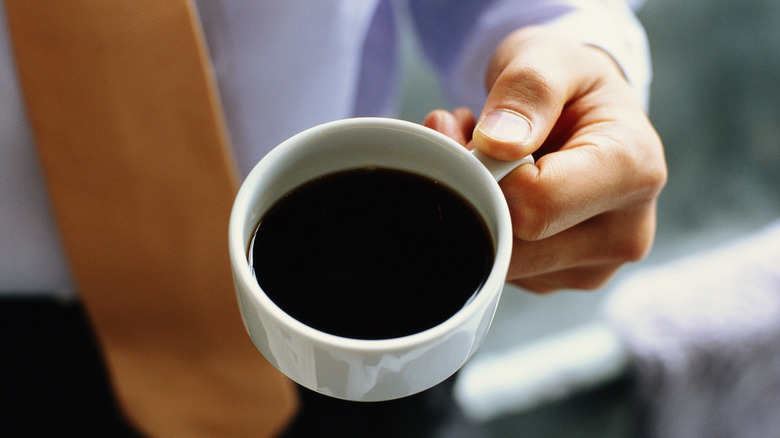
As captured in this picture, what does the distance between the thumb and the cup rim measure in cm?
2

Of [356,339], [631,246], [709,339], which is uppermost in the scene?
[356,339]

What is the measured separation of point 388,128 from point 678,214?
1.19 meters

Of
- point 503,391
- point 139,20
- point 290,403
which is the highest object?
point 139,20

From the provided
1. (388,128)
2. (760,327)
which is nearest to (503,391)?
(760,327)

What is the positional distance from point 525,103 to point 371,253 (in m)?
0.16

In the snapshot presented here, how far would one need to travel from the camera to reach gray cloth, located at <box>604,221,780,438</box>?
1.05 m

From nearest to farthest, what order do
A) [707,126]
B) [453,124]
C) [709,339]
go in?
[453,124], [709,339], [707,126]

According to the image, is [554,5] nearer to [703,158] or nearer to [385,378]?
[385,378]

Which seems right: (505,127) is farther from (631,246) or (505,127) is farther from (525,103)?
(631,246)

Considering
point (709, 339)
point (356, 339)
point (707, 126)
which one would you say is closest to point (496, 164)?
point (356, 339)

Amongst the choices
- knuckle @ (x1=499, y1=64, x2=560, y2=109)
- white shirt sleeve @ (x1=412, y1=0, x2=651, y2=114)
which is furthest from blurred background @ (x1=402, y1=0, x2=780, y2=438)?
knuckle @ (x1=499, y1=64, x2=560, y2=109)

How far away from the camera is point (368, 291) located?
0.45 m

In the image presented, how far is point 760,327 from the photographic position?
1.05 meters

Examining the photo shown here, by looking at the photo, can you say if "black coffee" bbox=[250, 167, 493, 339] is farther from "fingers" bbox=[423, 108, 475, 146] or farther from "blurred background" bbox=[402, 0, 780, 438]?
"blurred background" bbox=[402, 0, 780, 438]
